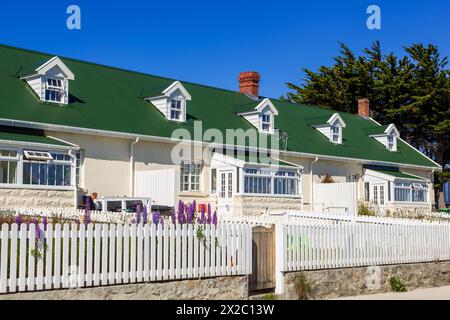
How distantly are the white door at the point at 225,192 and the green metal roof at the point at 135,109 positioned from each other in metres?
2.49

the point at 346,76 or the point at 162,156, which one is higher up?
the point at 346,76

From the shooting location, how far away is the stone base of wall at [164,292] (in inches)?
408

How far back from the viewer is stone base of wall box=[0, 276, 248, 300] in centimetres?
1035

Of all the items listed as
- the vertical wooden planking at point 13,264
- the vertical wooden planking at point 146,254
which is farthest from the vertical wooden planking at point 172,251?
the vertical wooden planking at point 13,264

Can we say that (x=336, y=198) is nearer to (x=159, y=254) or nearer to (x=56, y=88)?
(x=56, y=88)

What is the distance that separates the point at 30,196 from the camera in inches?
837

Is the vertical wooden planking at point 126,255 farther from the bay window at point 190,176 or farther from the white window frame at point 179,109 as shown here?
the white window frame at point 179,109

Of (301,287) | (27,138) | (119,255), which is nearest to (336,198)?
(27,138)

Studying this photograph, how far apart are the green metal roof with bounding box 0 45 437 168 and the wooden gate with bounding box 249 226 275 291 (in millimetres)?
11466

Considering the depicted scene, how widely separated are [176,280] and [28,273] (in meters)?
2.88

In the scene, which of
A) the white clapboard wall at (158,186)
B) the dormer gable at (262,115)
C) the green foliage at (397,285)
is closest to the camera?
the green foliage at (397,285)

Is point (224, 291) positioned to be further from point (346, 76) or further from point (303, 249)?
point (346, 76)

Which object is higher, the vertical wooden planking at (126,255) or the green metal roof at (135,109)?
the green metal roof at (135,109)

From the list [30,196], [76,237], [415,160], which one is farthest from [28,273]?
[415,160]
